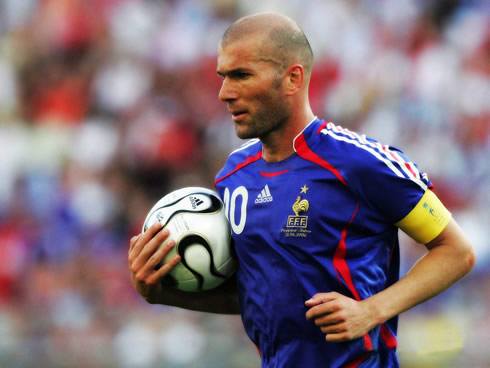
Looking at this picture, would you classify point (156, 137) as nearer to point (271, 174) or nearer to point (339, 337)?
point (271, 174)

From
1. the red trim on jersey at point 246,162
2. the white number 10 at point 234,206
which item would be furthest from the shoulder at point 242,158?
the white number 10 at point 234,206

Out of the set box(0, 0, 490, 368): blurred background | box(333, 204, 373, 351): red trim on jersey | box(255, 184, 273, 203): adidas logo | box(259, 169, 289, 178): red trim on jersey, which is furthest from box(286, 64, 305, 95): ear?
box(0, 0, 490, 368): blurred background

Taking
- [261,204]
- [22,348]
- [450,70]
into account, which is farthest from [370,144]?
[450,70]

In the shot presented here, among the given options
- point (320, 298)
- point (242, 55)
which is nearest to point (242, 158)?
point (242, 55)

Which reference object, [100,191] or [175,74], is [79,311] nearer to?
[100,191]

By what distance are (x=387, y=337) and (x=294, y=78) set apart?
1.28 metres

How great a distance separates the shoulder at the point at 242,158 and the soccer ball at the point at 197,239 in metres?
0.22

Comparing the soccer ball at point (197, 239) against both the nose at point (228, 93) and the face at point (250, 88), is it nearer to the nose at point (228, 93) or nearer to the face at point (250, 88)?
the face at point (250, 88)

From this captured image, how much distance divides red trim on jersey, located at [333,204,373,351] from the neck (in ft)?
1.66

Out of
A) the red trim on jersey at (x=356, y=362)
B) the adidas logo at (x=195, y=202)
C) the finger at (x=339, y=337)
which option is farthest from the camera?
the adidas logo at (x=195, y=202)

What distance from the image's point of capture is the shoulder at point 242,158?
4.03 metres

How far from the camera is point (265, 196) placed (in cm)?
374

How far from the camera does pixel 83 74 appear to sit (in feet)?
30.5

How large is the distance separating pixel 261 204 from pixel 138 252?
2.05 feet
